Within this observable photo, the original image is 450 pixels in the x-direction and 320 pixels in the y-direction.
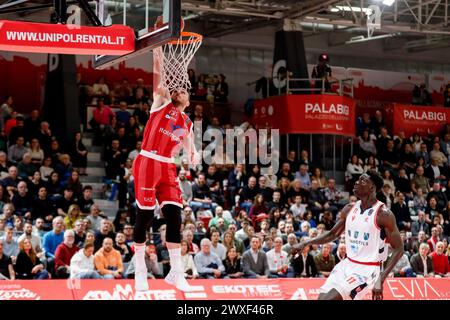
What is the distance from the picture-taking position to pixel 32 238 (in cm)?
1532

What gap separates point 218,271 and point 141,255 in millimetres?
5860

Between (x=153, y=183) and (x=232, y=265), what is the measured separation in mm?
6654

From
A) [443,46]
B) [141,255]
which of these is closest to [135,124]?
[141,255]

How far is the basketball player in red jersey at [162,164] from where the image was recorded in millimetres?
9688

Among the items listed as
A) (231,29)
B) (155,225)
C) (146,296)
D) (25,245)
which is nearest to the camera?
(146,296)

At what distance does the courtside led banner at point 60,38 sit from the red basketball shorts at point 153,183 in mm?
1250

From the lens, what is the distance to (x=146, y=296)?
13.6 metres

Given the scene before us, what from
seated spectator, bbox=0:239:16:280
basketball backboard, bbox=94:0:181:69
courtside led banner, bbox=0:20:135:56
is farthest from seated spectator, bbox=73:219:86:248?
courtside led banner, bbox=0:20:135:56

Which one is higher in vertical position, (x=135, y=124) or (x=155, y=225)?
(x=135, y=124)

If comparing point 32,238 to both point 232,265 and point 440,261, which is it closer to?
point 232,265

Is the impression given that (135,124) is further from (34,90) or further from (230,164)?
(34,90)

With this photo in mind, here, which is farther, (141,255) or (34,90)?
(34,90)

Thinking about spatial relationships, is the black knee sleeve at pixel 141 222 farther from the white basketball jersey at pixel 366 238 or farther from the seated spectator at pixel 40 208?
the seated spectator at pixel 40 208

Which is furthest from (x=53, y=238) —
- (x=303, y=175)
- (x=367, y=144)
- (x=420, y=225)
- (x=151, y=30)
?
(x=367, y=144)
